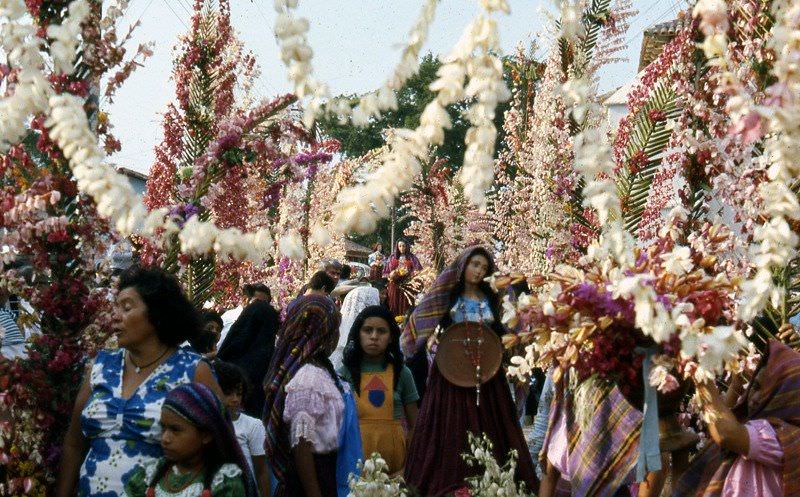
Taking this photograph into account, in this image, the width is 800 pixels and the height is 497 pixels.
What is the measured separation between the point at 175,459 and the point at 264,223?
6.29 meters

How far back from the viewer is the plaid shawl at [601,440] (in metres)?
4.36

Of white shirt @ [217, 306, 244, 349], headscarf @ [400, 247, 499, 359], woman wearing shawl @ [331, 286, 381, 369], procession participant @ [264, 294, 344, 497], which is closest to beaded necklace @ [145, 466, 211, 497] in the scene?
procession participant @ [264, 294, 344, 497]

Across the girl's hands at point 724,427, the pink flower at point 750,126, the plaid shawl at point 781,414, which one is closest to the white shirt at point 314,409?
the plaid shawl at point 781,414

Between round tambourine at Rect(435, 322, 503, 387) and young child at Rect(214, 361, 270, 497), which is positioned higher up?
round tambourine at Rect(435, 322, 503, 387)

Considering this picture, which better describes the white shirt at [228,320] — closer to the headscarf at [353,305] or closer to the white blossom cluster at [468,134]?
the headscarf at [353,305]

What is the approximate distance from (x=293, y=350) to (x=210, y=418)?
180 cm

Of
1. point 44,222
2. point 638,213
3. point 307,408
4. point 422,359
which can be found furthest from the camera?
point 422,359

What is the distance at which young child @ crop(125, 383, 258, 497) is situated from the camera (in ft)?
12.4

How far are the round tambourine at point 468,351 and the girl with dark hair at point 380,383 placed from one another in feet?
1.75

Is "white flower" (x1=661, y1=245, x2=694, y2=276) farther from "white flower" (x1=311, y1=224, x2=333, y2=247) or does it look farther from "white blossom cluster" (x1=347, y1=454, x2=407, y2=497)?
"white flower" (x1=311, y1=224, x2=333, y2=247)

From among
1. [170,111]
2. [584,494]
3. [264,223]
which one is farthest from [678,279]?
[264,223]

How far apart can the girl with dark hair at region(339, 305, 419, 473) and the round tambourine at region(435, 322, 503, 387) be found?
1.75 feet

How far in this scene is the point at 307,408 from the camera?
535cm

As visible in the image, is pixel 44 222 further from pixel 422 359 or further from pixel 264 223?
pixel 264 223
